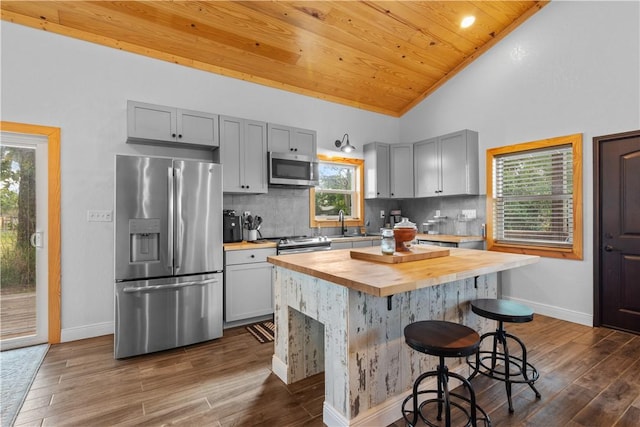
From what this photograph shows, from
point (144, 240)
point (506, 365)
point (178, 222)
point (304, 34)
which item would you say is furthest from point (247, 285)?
point (304, 34)

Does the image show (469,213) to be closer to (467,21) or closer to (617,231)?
(617,231)

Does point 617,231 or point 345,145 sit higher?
point 345,145

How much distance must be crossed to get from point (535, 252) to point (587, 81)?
1991mm

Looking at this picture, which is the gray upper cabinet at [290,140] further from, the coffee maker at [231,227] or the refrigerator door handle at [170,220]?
the refrigerator door handle at [170,220]

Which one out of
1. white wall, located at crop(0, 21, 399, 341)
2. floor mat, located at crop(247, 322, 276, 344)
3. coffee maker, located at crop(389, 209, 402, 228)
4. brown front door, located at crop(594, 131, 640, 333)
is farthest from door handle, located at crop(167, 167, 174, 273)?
brown front door, located at crop(594, 131, 640, 333)

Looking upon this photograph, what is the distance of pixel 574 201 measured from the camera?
3654mm

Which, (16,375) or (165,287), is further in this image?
(165,287)

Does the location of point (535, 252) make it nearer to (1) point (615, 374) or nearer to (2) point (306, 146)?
(1) point (615, 374)

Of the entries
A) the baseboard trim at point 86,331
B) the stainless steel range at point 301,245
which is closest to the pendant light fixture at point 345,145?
the stainless steel range at point 301,245

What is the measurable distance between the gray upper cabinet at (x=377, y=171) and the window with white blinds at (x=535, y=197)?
5.11ft

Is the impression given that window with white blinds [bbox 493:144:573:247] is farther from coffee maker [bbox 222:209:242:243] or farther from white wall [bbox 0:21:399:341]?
white wall [bbox 0:21:399:341]

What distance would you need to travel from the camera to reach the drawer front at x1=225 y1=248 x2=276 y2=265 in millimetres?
3420

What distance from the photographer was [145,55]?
358cm

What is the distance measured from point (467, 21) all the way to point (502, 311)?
3523 millimetres
